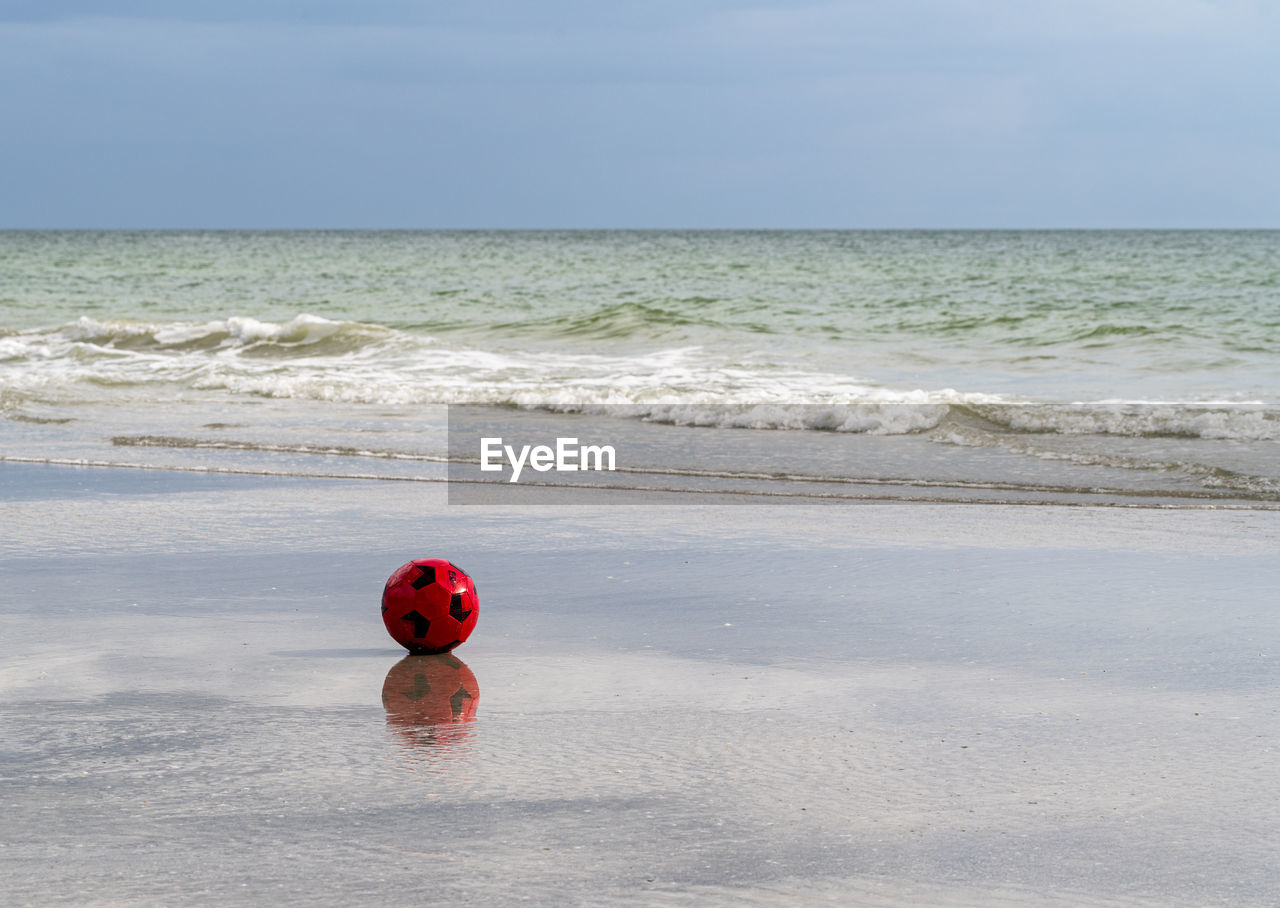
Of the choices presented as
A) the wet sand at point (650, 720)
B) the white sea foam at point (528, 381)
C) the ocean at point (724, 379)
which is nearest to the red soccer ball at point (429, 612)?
the wet sand at point (650, 720)

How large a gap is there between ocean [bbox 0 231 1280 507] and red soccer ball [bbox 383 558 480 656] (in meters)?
4.80

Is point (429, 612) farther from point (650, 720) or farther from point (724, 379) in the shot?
point (724, 379)

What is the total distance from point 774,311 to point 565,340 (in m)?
6.51

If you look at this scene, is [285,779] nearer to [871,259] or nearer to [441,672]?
[441,672]

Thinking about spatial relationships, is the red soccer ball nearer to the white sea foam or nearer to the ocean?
the ocean

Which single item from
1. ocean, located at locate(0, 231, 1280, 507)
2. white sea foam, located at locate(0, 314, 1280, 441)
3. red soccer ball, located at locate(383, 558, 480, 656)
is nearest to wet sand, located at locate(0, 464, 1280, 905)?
red soccer ball, located at locate(383, 558, 480, 656)

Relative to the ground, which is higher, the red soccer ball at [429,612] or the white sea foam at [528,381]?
the red soccer ball at [429,612]

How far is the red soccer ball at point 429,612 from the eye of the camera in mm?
5371

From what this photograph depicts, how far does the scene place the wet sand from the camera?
3.35 m

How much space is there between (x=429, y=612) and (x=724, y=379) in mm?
12917

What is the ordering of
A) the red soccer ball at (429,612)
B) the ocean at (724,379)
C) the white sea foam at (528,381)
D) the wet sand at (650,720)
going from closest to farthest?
the wet sand at (650,720) < the red soccer ball at (429,612) < the ocean at (724,379) < the white sea foam at (528,381)

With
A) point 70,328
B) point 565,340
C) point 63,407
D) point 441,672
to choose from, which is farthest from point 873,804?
point 70,328

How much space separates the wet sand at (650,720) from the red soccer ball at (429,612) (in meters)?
0.11

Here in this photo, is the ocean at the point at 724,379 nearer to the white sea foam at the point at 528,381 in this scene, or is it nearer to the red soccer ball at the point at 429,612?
the white sea foam at the point at 528,381
